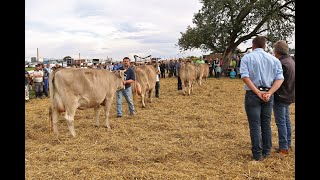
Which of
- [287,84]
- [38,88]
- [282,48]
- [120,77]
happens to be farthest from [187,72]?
[287,84]

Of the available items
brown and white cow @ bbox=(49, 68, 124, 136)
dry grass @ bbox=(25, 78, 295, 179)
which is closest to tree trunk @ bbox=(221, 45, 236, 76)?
dry grass @ bbox=(25, 78, 295, 179)

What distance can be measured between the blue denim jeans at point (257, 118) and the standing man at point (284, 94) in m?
0.48

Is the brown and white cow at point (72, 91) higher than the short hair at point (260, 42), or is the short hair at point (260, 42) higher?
the short hair at point (260, 42)

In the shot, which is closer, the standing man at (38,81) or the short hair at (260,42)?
the short hair at (260,42)

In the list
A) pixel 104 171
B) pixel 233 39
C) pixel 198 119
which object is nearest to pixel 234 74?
pixel 233 39

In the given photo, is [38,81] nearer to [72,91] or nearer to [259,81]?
[72,91]

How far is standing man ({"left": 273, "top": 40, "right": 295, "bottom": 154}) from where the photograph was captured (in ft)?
16.9

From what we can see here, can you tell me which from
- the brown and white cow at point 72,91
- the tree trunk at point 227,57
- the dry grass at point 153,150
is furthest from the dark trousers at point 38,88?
the tree trunk at point 227,57

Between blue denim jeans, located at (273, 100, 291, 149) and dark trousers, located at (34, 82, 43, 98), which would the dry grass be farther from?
dark trousers, located at (34, 82, 43, 98)

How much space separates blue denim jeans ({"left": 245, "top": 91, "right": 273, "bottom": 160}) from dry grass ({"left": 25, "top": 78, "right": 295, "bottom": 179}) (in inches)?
11.3

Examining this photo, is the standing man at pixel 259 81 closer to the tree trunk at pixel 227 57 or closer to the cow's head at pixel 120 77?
the cow's head at pixel 120 77

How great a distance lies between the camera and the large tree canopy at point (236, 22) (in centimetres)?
2466
